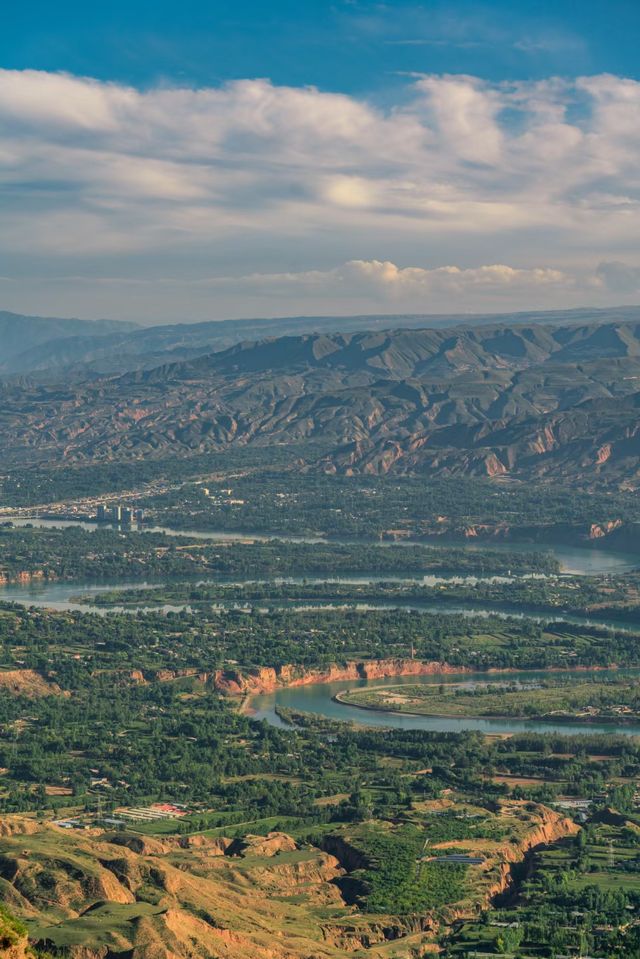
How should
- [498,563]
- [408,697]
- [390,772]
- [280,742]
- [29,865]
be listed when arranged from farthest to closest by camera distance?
1. [498,563]
2. [408,697]
3. [280,742]
4. [390,772]
5. [29,865]

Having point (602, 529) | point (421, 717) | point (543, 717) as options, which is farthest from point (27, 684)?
point (602, 529)

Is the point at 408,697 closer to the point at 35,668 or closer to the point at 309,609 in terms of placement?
the point at 35,668

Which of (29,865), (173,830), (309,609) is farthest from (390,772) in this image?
(309,609)

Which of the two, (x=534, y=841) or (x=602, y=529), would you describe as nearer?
(x=534, y=841)

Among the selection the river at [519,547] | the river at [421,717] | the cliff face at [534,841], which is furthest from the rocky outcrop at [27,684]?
the river at [519,547]

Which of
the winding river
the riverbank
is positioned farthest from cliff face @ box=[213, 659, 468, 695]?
the riverbank

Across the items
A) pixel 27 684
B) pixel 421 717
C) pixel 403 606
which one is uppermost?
pixel 27 684

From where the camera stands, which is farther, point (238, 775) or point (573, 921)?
point (238, 775)

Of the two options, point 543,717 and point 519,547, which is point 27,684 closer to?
point 543,717
